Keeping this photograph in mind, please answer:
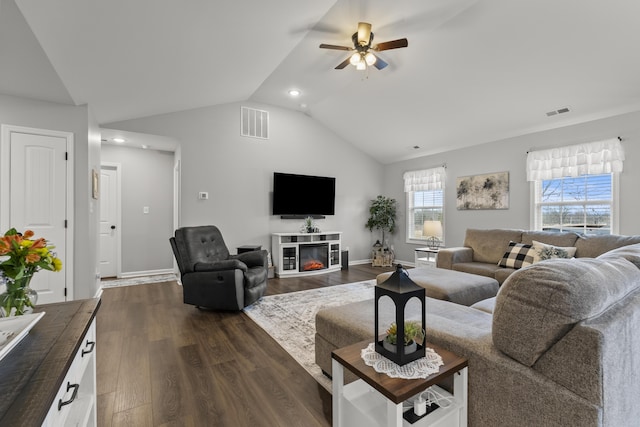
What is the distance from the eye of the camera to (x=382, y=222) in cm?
658

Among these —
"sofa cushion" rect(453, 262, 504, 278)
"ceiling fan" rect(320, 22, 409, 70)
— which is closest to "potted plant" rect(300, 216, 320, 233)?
"sofa cushion" rect(453, 262, 504, 278)

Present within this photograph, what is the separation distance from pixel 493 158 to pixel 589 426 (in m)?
4.88

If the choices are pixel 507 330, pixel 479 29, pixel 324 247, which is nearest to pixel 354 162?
pixel 324 247

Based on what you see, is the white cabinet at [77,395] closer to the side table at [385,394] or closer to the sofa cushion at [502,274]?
the side table at [385,394]

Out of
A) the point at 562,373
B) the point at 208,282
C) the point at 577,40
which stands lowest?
the point at 208,282

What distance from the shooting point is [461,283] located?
109 inches

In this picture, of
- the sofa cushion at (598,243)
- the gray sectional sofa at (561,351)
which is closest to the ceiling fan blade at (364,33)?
the gray sectional sofa at (561,351)

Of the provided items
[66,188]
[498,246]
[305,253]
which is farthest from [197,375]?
[498,246]

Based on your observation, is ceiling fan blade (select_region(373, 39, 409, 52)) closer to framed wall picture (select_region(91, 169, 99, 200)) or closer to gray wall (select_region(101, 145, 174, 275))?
framed wall picture (select_region(91, 169, 99, 200))

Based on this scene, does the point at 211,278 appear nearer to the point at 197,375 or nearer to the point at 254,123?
the point at 197,375

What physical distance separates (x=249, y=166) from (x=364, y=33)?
3084 mm

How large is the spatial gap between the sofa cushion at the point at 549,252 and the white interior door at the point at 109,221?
6.40 meters

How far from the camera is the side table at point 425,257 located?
15.8 feet

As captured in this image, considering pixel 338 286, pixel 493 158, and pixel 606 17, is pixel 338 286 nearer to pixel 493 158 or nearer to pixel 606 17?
pixel 493 158
